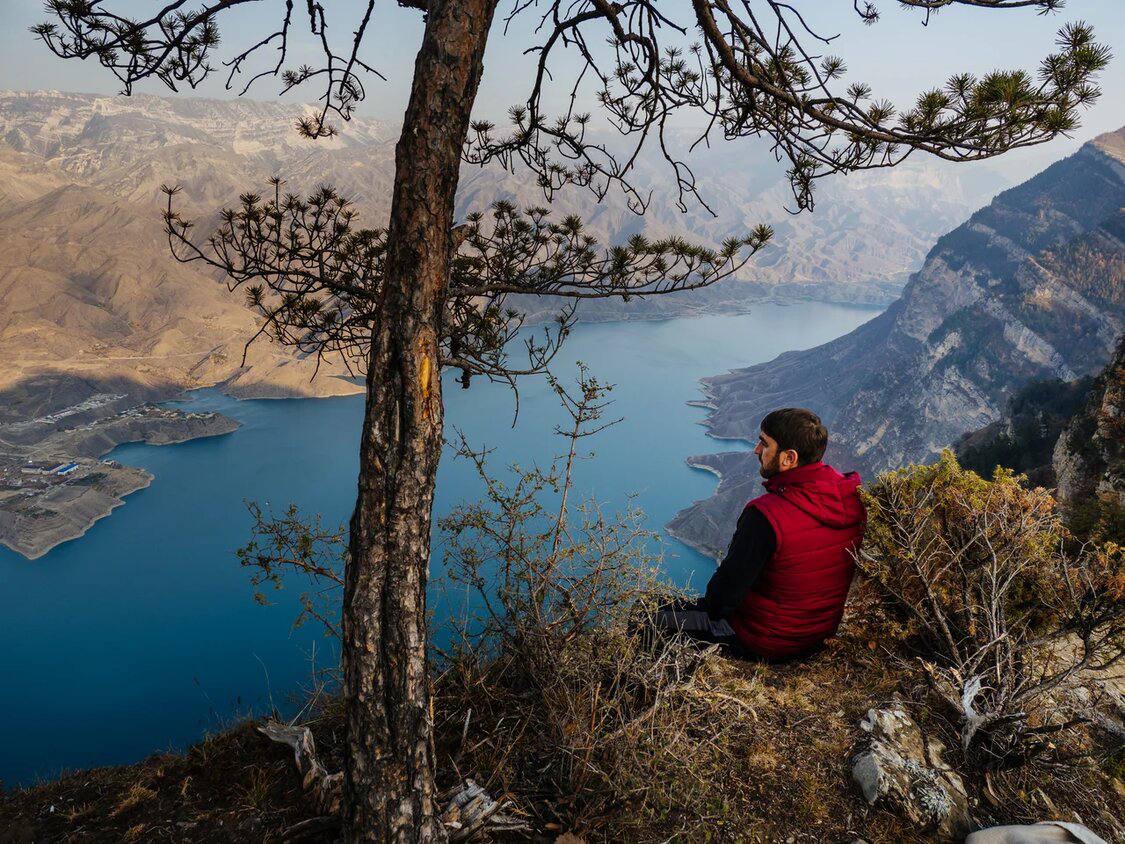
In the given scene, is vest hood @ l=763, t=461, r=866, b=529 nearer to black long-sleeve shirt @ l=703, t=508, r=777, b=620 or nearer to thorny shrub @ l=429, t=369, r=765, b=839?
black long-sleeve shirt @ l=703, t=508, r=777, b=620

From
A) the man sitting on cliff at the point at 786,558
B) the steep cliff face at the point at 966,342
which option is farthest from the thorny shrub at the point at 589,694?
Answer: the steep cliff face at the point at 966,342

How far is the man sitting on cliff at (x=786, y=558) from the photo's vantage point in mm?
2678

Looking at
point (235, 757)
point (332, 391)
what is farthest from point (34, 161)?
point (235, 757)

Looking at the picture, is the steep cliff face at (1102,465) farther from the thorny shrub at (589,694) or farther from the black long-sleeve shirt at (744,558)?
the thorny shrub at (589,694)

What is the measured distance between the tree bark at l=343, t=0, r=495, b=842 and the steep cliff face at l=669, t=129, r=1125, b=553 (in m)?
49.7

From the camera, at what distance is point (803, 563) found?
2773mm

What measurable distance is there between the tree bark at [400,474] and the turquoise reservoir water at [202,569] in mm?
8922

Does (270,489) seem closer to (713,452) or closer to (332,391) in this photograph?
(332,391)

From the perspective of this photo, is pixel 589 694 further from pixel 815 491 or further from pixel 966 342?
pixel 966 342

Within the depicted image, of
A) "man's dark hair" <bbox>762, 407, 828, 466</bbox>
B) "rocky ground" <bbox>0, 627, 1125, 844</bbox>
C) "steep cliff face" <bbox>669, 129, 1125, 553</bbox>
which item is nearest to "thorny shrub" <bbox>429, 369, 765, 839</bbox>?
"rocky ground" <bbox>0, 627, 1125, 844</bbox>

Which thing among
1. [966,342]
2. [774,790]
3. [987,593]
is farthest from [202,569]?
[966,342]

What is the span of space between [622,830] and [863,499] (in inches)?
77.4

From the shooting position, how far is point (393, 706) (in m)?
1.91

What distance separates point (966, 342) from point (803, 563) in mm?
81228
